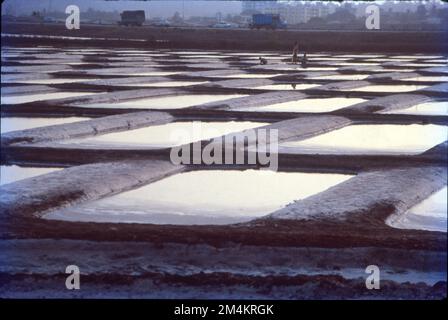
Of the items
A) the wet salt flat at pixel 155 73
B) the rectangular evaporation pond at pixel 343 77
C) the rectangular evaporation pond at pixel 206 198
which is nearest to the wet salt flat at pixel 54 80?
the wet salt flat at pixel 155 73

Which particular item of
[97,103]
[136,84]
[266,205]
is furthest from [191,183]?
[136,84]

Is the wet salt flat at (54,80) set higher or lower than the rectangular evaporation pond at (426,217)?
higher

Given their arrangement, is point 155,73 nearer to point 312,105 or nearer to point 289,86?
point 289,86

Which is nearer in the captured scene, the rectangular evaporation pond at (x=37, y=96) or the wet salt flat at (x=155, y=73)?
the rectangular evaporation pond at (x=37, y=96)

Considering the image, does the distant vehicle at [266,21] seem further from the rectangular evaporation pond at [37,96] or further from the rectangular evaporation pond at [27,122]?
the rectangular evaporation pond at [27,122]

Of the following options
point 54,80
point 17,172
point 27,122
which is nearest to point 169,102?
point 27,122

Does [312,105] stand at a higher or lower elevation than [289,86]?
lower

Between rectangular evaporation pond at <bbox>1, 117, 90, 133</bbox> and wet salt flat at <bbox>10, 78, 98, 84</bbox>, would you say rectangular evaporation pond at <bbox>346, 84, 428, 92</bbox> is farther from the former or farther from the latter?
rectangular evaporation pond at <bbox>1, 117, 90, 133</bbox>
